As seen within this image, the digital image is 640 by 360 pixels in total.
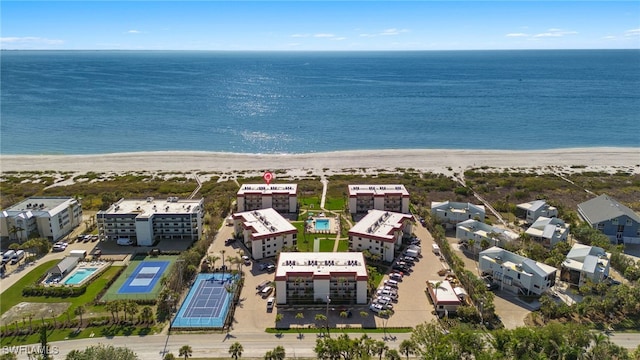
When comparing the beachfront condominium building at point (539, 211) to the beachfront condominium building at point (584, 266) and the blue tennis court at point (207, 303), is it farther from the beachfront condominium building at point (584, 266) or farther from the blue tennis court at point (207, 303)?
the blue tennis court at point (207, 303)

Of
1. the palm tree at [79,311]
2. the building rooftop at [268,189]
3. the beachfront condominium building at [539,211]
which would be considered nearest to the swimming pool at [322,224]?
the building rooftop at [268,189]

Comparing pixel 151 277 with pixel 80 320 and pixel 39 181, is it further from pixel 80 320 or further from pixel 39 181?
pixel 39 181

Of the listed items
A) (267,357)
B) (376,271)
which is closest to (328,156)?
(376,271)

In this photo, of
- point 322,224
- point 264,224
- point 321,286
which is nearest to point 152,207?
point 264,224

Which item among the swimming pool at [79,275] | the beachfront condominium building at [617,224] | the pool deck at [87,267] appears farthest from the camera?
the beachfront condominium building at [617,224]

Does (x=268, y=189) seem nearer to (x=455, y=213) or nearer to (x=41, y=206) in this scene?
(x=455, y=213)
